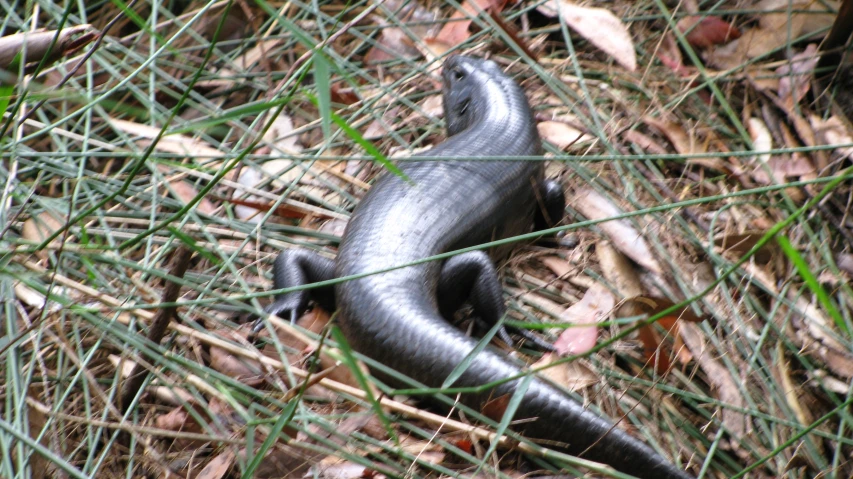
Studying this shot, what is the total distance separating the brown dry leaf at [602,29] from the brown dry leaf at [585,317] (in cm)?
131

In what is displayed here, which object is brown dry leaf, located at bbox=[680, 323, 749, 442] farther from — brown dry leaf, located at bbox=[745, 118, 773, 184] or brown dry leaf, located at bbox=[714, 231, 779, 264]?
brown dry leaf, located at bbox=[745, 118, 773, 184]

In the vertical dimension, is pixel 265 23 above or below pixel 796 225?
above

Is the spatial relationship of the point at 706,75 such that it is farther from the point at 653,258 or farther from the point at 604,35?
the point at 653,258

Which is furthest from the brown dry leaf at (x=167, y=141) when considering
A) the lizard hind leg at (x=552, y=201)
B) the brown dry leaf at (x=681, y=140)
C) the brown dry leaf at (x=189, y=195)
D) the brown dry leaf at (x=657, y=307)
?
the brown dry leaf at (x=681, y=140)

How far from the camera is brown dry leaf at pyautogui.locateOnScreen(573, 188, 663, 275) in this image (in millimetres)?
2971

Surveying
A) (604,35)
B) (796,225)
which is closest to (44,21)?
(604,35)

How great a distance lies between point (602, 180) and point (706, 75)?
0.72 m

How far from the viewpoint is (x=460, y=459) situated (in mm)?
2246

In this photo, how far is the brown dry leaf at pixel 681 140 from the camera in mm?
3404

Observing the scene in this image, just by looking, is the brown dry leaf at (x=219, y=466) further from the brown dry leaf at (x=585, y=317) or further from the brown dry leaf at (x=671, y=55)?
the brown dry leaf at (x=671, y=55)

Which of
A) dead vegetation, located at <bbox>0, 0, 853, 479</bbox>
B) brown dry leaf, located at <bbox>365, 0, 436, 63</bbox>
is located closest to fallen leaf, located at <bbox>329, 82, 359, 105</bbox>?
dead vegetation, located at <bbox>0, 0, 853, 479</bbox>

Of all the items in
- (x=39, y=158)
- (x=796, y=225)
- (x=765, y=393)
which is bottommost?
(x=765, y=393)

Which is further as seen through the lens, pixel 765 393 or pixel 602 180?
pixel 602 180

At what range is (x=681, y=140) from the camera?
3.51 metres
